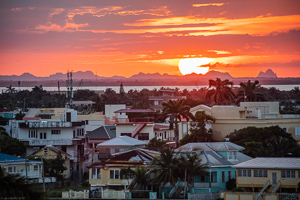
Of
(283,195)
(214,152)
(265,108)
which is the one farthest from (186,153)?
(265,108)

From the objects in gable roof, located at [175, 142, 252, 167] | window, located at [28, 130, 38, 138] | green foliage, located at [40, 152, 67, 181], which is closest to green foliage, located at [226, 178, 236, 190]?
gable roof, located at [175, 142, 252, 167]

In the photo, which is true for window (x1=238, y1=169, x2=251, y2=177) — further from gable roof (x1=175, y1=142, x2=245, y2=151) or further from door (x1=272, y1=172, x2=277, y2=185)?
gable roof (x1=175, y1=142, x2=245, y2=151)

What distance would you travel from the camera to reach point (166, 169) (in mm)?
54031

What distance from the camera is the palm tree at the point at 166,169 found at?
5353 cm

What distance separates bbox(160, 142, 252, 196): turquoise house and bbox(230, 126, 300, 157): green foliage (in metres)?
2.71

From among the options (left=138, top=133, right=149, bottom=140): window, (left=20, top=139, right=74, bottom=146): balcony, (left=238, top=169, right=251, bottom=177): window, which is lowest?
(left=238, top=169, right=251, bottom=177): window

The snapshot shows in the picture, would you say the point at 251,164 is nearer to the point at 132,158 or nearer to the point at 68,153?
the point at 132,158

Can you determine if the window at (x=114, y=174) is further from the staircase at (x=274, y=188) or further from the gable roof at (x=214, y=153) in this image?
the staircase at (x=274, y=188)

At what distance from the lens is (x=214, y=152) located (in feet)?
195

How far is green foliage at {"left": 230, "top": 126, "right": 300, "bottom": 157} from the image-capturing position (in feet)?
207

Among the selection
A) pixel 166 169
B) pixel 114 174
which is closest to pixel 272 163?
pixel 166 169

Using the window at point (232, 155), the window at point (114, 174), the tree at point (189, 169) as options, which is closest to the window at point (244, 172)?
the tree at point (189, 169)

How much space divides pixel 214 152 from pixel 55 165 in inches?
546

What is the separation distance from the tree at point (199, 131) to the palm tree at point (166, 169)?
22.7 meters
